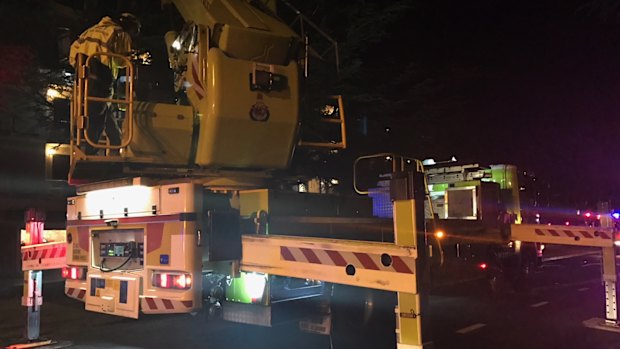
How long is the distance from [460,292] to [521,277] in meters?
1.27

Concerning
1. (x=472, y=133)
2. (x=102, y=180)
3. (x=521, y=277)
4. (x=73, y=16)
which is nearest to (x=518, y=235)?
(x=521, y=277)

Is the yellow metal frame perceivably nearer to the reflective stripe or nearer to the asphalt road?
the asphalt road

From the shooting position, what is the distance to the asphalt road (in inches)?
279

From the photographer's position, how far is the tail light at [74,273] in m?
6.07

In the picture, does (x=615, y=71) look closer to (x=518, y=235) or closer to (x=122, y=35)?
(x=518, y=235)

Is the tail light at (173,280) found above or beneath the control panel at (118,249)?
beneath

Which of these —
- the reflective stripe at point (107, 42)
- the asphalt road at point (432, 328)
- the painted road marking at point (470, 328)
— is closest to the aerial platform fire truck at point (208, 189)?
the reflective stripe at point (107, 42)

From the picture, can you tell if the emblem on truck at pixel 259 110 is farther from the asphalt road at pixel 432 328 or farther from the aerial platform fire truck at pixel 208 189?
the asphalt road at pixel 432 328

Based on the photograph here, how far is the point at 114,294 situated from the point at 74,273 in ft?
3.35

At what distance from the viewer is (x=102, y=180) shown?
610 centimetres

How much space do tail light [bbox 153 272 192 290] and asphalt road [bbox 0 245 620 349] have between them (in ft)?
6.98

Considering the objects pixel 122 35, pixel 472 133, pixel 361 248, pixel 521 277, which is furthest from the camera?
pixel 472 133

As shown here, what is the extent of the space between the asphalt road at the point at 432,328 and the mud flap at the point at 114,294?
1675 millimetres

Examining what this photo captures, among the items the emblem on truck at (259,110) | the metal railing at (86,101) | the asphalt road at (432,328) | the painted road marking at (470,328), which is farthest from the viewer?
the painted road marking at (470,328)
